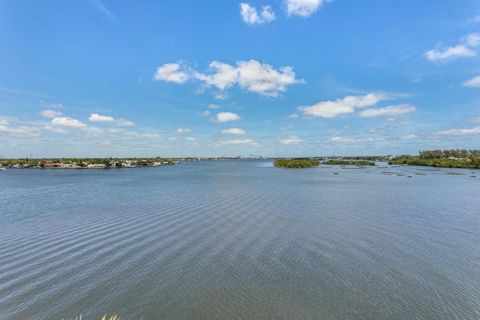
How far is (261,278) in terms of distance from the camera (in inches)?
440

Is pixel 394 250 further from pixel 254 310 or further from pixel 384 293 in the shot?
pixel 254 310

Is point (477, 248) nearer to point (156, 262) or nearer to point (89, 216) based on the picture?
point (156, 262)

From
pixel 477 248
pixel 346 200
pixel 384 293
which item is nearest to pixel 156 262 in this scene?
pixel 384 293

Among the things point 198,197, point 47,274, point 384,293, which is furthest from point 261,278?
point 198,197

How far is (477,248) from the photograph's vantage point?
15055 millimetres

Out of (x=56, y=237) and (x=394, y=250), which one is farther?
(x=56, y=237)

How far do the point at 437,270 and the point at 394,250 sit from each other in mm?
2553

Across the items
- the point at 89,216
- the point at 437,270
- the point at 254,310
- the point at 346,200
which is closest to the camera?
the point at 254,310

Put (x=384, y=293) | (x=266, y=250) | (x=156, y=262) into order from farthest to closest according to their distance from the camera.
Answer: (x=266, y=250) → (x=156, y=262) → (x=384, y=293)

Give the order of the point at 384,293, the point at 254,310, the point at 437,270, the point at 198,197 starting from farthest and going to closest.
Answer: the point at 198,197 → the point at 437,270 → the point at 384,293 → the point at 254,310

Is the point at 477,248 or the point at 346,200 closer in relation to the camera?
the point at 477,248

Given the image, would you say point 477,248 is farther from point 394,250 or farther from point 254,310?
point 254,310

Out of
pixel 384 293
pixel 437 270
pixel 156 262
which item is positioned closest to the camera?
pixel 384 293

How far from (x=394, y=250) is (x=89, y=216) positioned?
24085 mm
